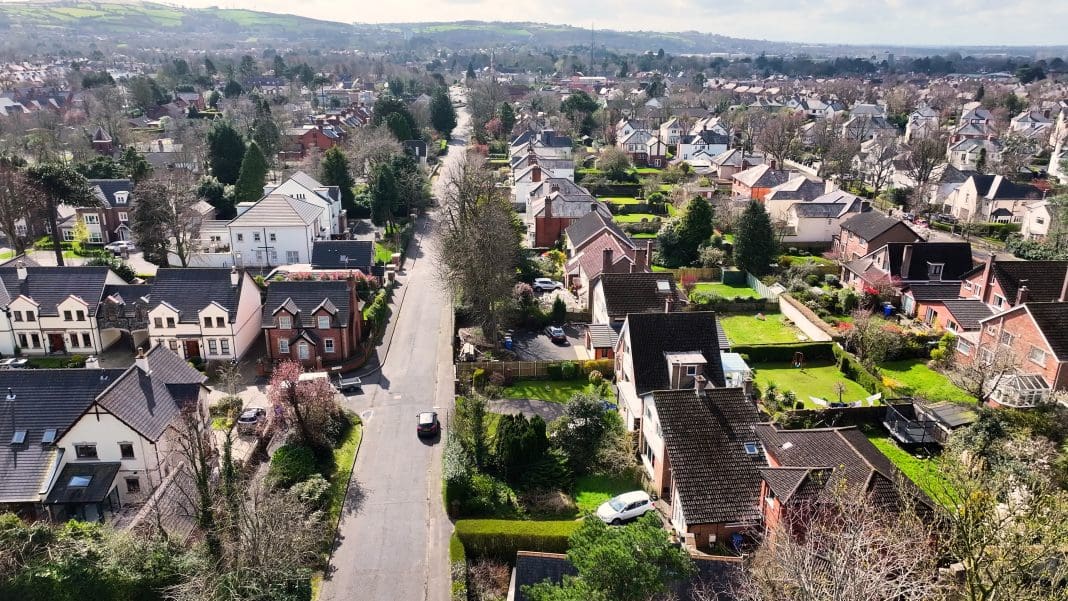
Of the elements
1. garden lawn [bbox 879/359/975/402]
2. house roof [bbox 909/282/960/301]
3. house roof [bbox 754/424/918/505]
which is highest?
house roof [bbox 754/424/918/505]

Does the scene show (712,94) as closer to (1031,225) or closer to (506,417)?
(1031,225)

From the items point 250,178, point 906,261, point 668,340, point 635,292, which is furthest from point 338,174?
point 906,261

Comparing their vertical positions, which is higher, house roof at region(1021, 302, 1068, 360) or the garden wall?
house roof at region(1021, 302, 1068, 360)

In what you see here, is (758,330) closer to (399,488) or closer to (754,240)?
(754,240)

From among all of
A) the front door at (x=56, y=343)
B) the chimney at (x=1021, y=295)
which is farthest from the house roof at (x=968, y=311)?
the front door at (x=56, y=343)

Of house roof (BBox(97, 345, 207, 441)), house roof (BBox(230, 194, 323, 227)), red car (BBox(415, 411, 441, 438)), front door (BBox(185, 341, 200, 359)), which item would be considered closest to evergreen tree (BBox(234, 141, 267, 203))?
house roof (BBox(230, 194, 323, 227))

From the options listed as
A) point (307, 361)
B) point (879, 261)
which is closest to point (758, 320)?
point (879, 261)

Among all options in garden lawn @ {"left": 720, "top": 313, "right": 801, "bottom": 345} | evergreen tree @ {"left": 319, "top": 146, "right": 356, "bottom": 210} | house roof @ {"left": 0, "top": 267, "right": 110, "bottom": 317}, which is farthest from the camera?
evergreen tree @ {"left": 319, "top": 146, "right": 356, "bottom": 210}

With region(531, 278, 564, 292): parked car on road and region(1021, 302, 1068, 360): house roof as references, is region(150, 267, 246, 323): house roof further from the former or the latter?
region(1021, 302, 1068, 360): house roof
